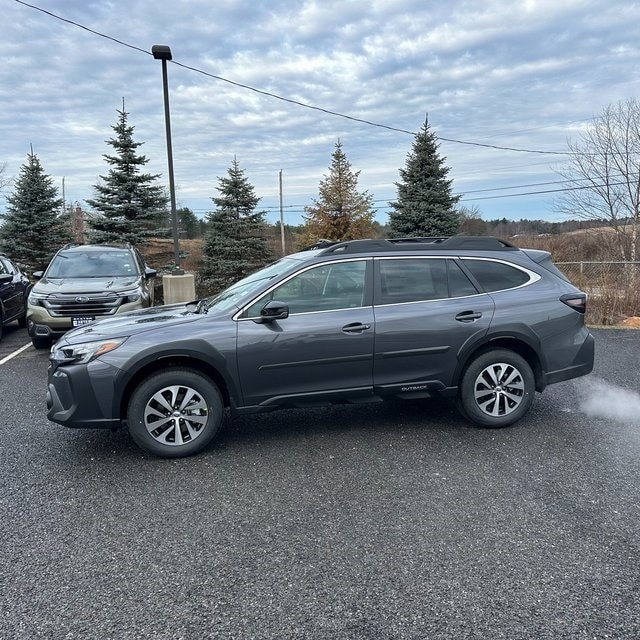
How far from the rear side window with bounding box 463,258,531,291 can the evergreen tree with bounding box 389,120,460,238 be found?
15.1 m

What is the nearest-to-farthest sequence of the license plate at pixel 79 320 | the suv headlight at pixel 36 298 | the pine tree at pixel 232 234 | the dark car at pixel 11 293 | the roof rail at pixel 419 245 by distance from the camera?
the roof rail at pixel 419 245 → the license plate at pixel 79 320 → the suv headlight at pixel 36 298 → the dark car at pixel 11 293 → the pine tree at pixel 232 234

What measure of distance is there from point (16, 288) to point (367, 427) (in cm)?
865

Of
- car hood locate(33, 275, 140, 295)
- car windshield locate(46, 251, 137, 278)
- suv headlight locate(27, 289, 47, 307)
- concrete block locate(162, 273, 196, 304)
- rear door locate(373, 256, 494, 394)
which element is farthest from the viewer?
concrete block locate(162, 273, 196, 304)

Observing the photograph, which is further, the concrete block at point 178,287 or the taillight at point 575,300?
the concrete block at point 178,287

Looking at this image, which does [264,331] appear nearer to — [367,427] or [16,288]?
[367,427]

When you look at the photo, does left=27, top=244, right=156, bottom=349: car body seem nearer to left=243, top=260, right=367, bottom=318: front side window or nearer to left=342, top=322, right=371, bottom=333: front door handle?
left=243, top=260, right=367, bottom=318: front side window

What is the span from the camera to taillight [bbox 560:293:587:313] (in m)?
4.56

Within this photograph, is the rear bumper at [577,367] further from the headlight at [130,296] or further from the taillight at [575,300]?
the headlight at [130,296]

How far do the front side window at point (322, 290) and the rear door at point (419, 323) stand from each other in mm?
186

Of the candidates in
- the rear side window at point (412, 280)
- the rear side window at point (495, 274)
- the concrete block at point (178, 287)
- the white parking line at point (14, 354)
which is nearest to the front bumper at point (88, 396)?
the rear side window at point (412, 280)

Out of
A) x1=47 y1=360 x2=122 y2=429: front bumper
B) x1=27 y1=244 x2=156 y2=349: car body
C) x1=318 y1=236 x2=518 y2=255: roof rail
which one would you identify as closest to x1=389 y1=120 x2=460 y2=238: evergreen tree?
x1=27 y1=244 x2=156 y2=349: car body


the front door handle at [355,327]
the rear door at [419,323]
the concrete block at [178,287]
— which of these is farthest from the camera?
the concrete block at [178,287]

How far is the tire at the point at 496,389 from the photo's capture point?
14.5 feet

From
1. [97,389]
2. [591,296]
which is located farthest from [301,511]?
[591,296]
